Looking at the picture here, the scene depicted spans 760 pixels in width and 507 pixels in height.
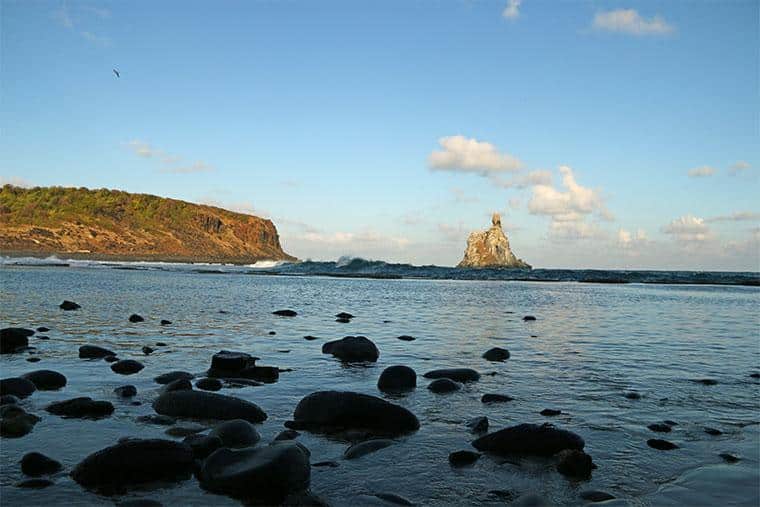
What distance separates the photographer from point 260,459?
22.4ft

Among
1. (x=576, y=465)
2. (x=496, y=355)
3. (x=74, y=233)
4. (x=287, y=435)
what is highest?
(x=74, y=233)

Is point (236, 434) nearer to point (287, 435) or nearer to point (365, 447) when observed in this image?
point (287, 435)

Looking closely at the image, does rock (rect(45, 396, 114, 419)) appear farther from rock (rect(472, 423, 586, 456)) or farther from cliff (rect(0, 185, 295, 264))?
cliff (rect(0, 185, 295, 264))

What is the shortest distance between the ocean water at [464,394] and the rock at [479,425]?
17cm

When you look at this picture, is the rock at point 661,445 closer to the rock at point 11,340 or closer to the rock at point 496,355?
the rock at point 496,355

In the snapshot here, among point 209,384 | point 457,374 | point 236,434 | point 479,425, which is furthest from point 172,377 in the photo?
point 479,425

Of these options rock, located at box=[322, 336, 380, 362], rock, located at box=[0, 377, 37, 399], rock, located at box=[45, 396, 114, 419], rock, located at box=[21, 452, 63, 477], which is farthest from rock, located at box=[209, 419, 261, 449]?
rock, located at box=[322, 336, 380, 362]

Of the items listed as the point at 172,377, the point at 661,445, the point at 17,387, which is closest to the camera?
the point at 661,445

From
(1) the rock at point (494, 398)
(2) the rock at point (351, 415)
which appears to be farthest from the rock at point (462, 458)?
(1) the rock at point (494, 398)

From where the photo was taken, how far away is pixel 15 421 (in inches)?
338

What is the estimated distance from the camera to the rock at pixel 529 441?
26.5ft

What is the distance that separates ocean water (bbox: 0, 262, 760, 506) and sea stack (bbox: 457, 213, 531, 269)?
Result: 405ft

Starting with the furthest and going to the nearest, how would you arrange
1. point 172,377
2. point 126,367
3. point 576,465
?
1. point 126,367
2. point 172,377
3. point 576,465

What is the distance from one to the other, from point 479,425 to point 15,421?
7.35 meters
